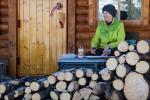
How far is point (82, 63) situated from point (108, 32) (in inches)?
54.6

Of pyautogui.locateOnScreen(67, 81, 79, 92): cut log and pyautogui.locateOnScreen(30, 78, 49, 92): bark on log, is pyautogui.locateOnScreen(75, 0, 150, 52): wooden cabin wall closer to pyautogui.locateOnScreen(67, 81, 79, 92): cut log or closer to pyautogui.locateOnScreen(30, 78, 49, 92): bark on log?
pyautogui.locateOnScreen(30, 78, 49, 92): bark on log

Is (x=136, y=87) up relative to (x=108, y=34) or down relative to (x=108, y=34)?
down

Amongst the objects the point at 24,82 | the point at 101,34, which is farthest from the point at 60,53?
the point at 24,82

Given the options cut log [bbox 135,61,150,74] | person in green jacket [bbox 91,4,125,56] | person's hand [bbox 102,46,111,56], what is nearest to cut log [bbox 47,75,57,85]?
cut log [bbox 135,61,150,74]

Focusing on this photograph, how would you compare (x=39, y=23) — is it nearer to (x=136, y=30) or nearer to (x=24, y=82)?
(x=136, y=30)

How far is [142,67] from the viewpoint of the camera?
282 inches

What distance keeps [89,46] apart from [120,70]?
392 cm

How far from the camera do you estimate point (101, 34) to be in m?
10.1

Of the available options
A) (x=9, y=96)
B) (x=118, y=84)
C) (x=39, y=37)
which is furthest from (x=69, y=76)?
(x=39, y=37)

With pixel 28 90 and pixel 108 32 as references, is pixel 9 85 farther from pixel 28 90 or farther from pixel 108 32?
pixel 108 32

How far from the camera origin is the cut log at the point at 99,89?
7.51 metres

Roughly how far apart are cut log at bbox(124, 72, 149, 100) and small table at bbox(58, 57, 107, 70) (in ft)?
5.06

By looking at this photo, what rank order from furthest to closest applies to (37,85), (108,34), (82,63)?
1. (108,34)
2. (82,63)
3. (37,85)

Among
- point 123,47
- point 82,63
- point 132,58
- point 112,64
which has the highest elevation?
point 123,47
